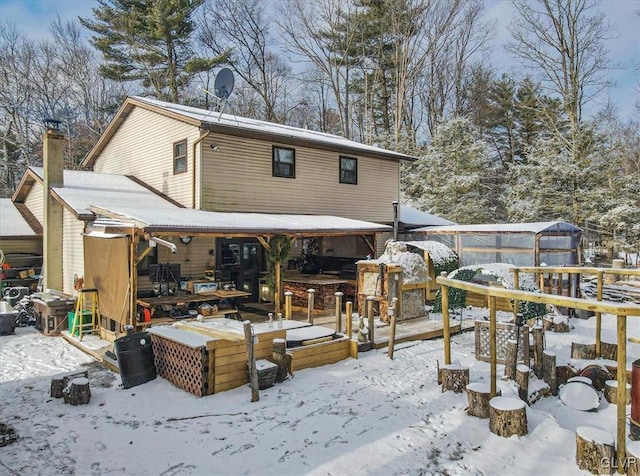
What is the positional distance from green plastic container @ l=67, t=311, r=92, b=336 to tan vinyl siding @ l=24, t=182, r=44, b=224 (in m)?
5.62

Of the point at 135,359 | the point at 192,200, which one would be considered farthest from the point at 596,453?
the point at 192,200

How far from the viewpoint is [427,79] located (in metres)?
28.2

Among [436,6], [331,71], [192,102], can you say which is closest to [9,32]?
[192,102]

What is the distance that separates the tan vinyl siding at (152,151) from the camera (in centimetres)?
1194

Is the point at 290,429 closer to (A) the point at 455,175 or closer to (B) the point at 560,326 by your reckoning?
(B) the point at 560,326

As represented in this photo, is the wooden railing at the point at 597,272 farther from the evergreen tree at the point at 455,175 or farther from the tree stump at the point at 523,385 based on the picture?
the evergreen tree at the point at 455,175

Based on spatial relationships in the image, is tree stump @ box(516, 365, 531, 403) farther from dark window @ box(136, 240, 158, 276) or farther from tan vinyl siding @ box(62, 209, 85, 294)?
tan vinyl siding @ box(62, 209, 85, 294)

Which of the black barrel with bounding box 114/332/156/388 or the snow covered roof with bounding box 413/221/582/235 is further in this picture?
the snow covered roof with bounding box 413/221/582/235

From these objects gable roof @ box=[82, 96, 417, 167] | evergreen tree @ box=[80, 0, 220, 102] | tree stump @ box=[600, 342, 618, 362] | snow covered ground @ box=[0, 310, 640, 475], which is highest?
evergreen tree @ box=[80, 0, 220, 102]

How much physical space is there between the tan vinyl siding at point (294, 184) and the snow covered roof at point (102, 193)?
4.92 feet

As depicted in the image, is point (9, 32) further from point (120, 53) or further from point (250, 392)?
point (250, 392)

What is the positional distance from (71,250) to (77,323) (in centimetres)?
281

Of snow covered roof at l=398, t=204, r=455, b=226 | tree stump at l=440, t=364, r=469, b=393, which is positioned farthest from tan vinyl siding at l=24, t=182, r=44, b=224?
tree stump at l=440, t=364, r=469, b=393

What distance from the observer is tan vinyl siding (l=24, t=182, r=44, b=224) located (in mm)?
13796
